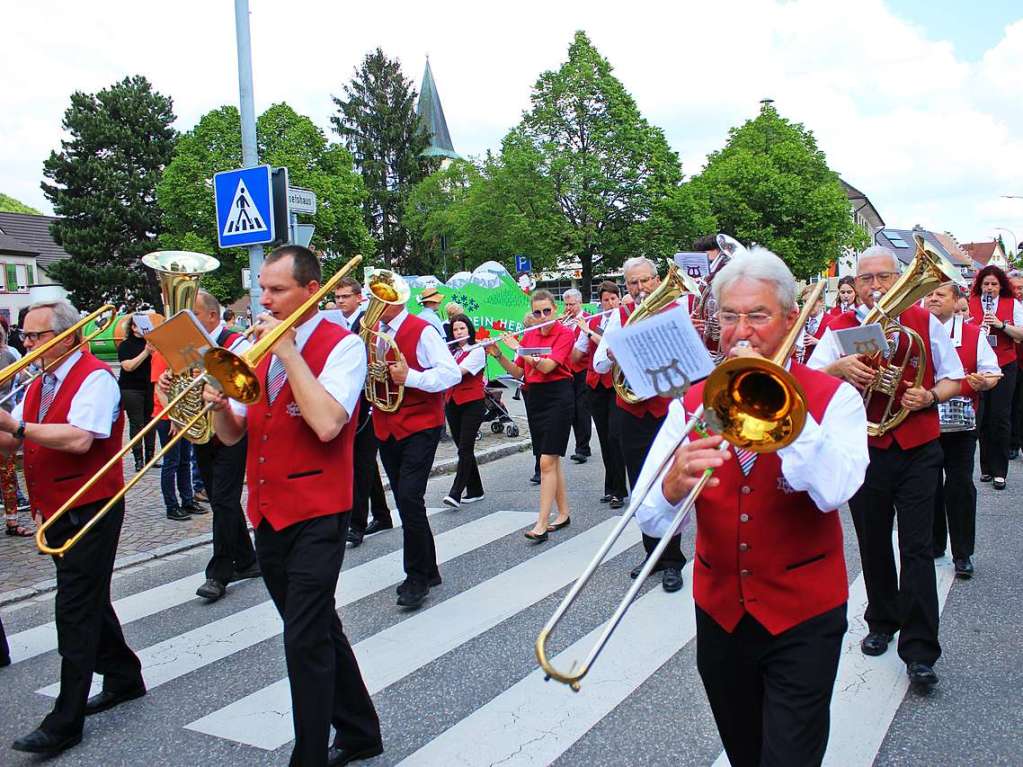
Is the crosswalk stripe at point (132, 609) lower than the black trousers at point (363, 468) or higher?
lower

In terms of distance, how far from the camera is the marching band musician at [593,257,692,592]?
5723mm

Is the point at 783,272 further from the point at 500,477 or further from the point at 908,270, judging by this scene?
the point at 500,477

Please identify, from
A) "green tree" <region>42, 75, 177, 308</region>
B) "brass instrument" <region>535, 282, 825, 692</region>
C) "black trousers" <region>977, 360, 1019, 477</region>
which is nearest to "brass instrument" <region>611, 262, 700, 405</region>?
"brass instrument" <region>535, 282, 825, 692</region>

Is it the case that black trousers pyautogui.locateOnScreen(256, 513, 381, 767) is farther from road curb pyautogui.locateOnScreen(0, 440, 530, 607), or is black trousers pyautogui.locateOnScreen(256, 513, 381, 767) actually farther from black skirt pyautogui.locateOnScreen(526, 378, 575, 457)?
black skirt pyautogui.locateOnScreen(526, 378, 575, 457)

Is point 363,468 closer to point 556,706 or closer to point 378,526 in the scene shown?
point 378,526

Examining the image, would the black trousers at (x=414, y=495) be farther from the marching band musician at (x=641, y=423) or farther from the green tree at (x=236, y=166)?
the green tree at (x=236, y=166)

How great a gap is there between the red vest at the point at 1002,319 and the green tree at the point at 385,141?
51026 mm

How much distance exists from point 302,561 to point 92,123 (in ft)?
169

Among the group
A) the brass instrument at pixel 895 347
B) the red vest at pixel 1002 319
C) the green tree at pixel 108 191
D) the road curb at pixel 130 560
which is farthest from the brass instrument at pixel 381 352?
the green tree at pixel 108 191

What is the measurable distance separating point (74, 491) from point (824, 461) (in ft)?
10.9

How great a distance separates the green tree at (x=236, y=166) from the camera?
41.6 meters

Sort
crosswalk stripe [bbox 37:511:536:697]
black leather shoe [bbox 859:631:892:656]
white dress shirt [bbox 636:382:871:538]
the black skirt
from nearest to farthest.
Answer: white dress shirt [bbox 636:382:871:538], black leather shoe [bbox 859:631:892:656], crosswalk stripe [bbox 37:511:536:697], the black skirt

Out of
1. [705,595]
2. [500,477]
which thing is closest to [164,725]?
[705,595]

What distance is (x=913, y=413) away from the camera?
421 cm
